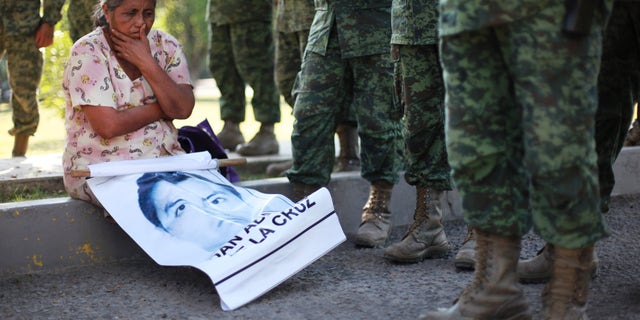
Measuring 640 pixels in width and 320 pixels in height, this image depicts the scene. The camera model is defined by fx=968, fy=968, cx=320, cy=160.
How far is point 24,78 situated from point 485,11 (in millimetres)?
4581

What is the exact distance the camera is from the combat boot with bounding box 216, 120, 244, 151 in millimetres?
6965

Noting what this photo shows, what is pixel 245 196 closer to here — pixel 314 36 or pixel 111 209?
pixel 111 209

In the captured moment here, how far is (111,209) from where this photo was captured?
4.25m

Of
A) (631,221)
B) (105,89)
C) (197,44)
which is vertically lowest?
(197,44)

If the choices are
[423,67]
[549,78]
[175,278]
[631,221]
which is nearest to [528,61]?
[549,78]

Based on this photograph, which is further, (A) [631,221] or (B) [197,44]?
(B) [197,44]

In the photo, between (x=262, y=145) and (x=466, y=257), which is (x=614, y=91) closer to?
(x=466, y=257)

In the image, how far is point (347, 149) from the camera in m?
6.08

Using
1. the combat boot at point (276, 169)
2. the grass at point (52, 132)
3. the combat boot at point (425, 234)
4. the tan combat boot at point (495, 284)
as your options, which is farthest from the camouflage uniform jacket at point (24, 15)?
the tan combat boot at point (495, 284)

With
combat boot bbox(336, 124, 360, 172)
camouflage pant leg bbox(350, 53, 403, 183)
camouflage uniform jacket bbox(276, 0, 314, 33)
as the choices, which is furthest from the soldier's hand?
camouflage pant leg bbox(350, 53, 403, 183)

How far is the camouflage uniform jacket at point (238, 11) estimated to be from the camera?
6.65 m

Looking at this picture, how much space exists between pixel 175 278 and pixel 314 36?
1.40m

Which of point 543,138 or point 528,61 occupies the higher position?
point 528,61

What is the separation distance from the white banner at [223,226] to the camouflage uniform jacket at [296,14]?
5.79 feet
